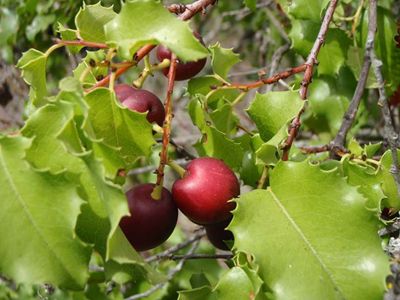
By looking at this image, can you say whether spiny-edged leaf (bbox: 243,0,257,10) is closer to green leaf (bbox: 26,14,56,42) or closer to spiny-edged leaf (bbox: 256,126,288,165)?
spiny-edged leaf (bbox: 256,126,288,165)

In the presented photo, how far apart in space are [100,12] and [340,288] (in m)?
0.59

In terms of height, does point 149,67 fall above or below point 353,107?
above

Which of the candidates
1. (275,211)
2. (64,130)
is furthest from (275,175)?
(64,130)

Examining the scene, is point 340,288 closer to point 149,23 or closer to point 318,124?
point 149,23

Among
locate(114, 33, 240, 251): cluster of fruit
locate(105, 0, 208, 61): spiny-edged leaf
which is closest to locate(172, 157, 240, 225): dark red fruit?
locate(114, 33, 240, 251): cluster of fruit

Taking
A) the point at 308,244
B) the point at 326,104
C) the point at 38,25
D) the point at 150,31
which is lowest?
the point at 38,25

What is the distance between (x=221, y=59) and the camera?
4.53ft

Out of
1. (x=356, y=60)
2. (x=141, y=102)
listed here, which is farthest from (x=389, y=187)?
(x=356, y=60)

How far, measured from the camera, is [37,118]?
0.91 metres

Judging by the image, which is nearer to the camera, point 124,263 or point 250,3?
point 124,263

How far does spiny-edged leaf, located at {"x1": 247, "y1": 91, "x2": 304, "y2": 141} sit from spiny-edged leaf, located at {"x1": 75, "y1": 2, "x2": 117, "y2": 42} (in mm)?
279

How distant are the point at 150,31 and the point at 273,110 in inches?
10.9

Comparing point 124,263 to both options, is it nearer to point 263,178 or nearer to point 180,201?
point 180,201

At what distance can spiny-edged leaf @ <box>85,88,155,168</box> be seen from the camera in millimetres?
992
